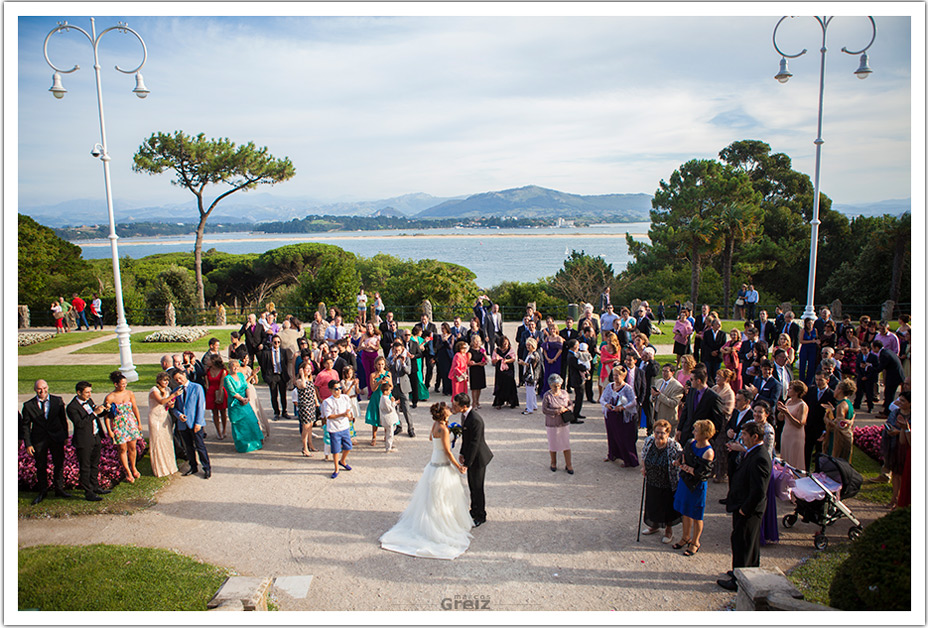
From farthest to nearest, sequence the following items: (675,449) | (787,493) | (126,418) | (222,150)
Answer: (222,150) < (126,418) < (787,493) < (675,449)

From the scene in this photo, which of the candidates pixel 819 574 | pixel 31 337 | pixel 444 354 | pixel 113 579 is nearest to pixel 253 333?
pixel 444 354

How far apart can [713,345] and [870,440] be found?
3.75 meters

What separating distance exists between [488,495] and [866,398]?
8.21 meters

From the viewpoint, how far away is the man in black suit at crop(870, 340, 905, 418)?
32.2ft

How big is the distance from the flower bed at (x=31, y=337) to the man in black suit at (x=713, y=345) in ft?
71.4

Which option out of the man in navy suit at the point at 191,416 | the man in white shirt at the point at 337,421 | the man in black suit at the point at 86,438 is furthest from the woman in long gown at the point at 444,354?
the man in black suit at the point at 86,438

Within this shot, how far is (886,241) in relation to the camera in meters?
26.6

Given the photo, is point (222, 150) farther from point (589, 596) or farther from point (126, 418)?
point (589, 596)

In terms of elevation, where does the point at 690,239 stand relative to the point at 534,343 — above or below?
above

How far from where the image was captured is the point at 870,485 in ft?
24.7

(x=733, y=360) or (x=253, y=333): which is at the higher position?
(x=253, y=333)

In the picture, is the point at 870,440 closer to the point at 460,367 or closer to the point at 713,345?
the point at 713,345

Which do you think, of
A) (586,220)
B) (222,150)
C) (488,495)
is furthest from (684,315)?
(586,220)

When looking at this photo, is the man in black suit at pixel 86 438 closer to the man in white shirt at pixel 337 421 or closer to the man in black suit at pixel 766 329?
the man in white shirt at pixel 337 421
